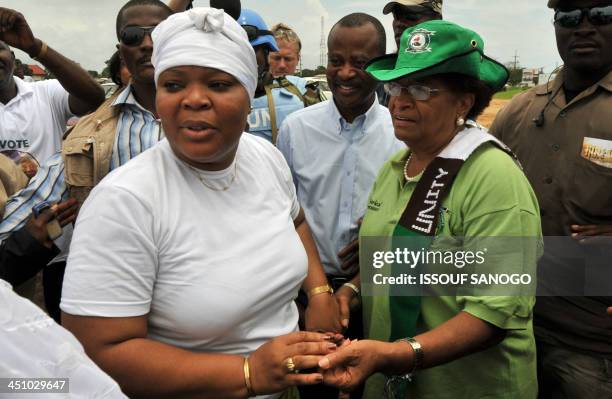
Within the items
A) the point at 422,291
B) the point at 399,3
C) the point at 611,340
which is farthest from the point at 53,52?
the point at 611,340

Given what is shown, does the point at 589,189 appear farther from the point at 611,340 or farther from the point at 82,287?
the point at 82,287

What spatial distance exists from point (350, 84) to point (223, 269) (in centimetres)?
185

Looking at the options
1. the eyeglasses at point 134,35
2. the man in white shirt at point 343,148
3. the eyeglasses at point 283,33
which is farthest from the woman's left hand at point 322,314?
the eyeglasses at point 283,33

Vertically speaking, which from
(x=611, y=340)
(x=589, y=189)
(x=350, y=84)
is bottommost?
(x=611, y=340)

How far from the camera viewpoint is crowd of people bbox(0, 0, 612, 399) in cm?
146

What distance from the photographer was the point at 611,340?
2.66 m

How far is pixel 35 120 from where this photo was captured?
3895 mm

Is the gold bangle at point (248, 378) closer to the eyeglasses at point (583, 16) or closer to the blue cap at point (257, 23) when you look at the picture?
the eyeglasses at point (583, 16)

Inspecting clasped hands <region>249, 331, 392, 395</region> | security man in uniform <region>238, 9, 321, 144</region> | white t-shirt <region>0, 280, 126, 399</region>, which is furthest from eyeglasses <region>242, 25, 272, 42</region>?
white t-shirt <region>0, 280, 126, 399</region>

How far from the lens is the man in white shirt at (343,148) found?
301 cm

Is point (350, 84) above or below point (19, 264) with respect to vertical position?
above

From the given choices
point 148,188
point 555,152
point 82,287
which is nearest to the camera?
point 82,287

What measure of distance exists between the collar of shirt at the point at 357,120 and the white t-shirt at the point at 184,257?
1402mm

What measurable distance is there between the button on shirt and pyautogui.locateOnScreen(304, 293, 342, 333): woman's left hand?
0.66 meters
